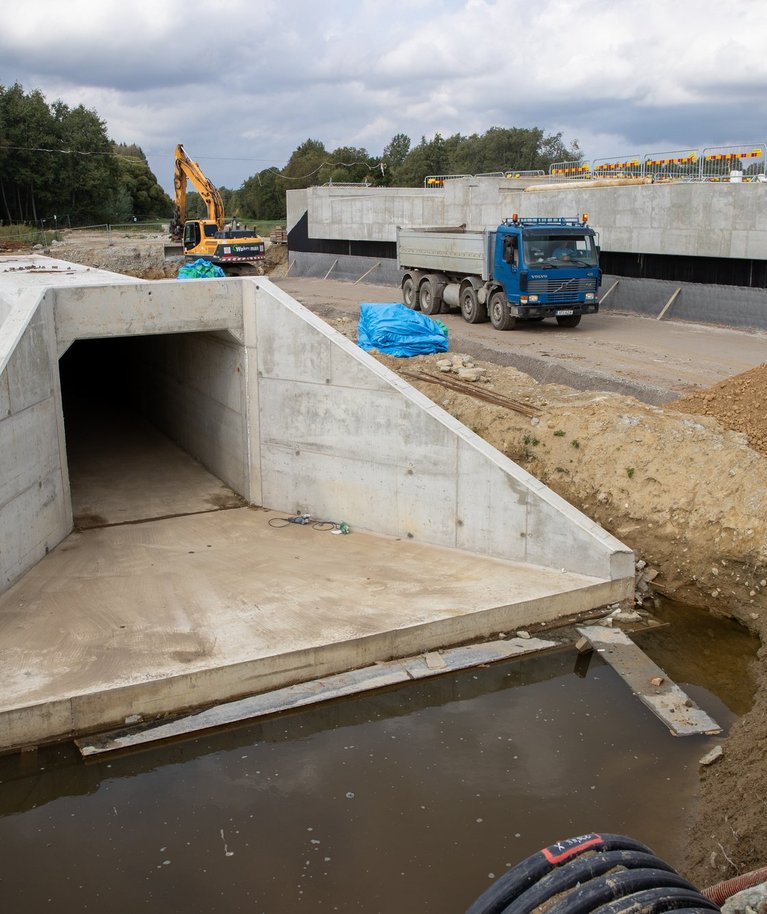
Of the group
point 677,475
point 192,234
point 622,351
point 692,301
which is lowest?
point 677,475

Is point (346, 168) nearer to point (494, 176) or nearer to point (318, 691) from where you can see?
point (494, 176)

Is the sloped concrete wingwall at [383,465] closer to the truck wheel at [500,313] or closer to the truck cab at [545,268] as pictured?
the truck cab at [545,268]

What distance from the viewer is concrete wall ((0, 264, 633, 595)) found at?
12.0m

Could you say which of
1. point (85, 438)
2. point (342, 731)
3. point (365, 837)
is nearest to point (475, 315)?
point (85, 438)

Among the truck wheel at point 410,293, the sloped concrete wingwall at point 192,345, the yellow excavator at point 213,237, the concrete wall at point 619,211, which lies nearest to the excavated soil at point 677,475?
the sloped concrete wingwall at point 192,345

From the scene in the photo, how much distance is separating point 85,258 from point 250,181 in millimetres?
44560

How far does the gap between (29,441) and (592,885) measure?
996 cm

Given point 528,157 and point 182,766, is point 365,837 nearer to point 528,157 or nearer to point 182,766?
point 182,766

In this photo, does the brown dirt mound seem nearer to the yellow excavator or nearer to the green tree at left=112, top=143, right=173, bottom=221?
the yellow excavator

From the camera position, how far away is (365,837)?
26.0 feet

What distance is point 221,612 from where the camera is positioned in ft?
36.7

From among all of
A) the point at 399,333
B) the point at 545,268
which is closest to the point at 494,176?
the point at 545,268

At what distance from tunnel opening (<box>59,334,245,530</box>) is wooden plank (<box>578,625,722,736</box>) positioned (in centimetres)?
703

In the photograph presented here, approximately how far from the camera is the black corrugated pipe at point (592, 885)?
454 cm
